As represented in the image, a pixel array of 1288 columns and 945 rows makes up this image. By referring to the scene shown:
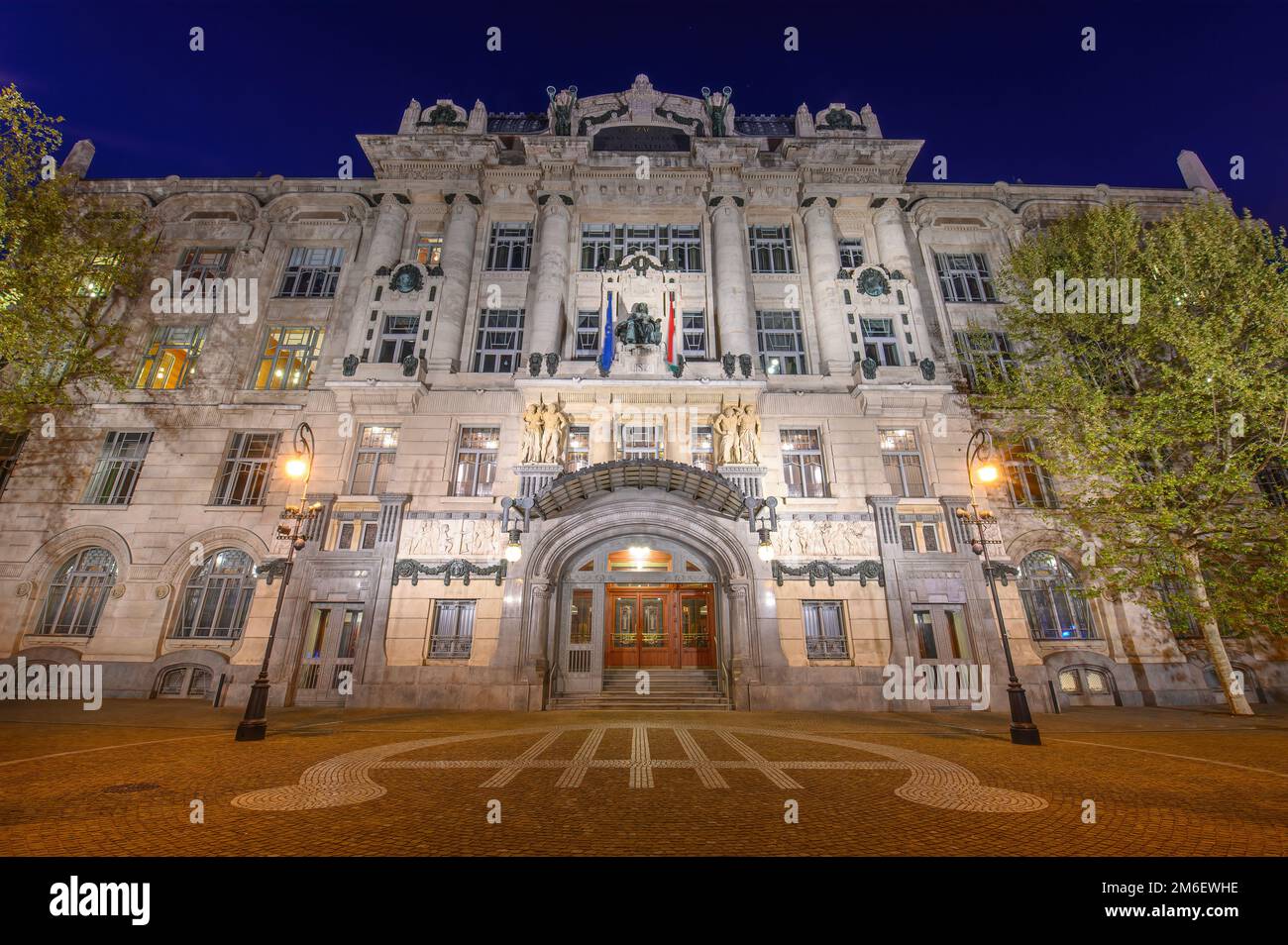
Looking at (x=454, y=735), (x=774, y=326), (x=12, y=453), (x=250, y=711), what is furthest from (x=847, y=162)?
(x=12, y=453)

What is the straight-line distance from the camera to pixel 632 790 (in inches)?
235

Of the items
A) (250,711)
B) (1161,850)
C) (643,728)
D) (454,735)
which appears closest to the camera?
(1161,850)

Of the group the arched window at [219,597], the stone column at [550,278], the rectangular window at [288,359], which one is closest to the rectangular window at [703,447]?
the stone column at [550,278]

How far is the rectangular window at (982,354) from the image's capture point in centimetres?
1969

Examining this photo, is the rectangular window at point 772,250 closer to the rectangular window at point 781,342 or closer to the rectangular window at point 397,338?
the rectangular window at point 781,342

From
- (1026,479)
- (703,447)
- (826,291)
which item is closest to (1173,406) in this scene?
(1026,479)

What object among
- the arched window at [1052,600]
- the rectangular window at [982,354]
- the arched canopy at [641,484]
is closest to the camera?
the arched canopy at [641,484]

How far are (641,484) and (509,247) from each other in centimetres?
1336

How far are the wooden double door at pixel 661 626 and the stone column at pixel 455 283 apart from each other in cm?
1181

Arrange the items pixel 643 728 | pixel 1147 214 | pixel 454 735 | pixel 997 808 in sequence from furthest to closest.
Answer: pixel 1147 214 < pixel 643 728 < pixel 454 735 < pixel 997 808

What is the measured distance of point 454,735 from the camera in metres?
10.3

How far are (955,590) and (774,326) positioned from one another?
480 inches

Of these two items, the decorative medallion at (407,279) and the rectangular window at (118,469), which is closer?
the rectangular window at (118,469)

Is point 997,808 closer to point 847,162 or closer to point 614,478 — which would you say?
point 614,478
